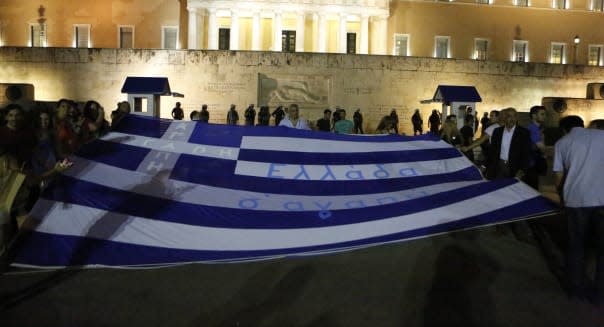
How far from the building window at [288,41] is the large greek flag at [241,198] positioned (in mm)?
28901

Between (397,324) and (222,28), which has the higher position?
(222,28)

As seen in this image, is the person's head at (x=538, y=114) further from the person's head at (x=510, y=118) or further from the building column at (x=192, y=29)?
the building column at (x=192, y=29)

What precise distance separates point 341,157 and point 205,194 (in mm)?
1728

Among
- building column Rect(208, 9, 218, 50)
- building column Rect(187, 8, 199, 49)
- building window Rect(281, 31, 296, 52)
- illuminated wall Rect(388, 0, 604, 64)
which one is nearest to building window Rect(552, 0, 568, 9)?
illuminated wall Rect(388, 0, 604, 64)

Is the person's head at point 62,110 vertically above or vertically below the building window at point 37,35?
below

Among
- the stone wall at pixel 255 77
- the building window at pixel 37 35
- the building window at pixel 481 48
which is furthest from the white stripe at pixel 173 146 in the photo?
the building window at pixel 481 48

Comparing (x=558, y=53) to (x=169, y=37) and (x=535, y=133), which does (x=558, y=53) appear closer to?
(x=169, y=37)

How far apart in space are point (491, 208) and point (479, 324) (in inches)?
67.5

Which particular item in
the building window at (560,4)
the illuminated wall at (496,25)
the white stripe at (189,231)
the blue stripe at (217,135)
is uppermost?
the building window at (560,4)

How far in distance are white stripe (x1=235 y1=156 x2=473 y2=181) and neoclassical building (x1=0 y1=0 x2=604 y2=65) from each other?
27.1m

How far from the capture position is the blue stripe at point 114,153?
202 inches

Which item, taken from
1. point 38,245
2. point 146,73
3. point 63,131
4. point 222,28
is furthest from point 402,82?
point 38,245

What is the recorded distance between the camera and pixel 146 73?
2300 cm

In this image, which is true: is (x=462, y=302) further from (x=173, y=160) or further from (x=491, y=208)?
(x=173, y=160)
